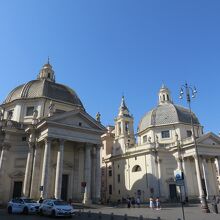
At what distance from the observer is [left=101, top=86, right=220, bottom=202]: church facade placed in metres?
42.6

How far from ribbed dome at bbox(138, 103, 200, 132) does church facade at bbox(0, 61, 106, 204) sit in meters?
18.0

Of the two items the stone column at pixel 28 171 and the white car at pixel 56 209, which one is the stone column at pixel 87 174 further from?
the white car at pixel 56 209

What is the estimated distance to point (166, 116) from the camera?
165 feet

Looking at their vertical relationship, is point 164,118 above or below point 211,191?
above

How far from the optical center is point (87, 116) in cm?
3472

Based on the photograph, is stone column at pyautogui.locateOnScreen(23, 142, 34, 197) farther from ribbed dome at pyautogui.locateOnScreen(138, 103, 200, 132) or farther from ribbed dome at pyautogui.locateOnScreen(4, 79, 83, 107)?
ribbed dome at pyautogui.locateOnScreen(138, 103, 200, 132)

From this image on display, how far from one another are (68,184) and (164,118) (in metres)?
24.8

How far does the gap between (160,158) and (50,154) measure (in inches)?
836

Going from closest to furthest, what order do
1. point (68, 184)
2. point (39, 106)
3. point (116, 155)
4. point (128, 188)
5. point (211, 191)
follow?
point (68, 184) → point (39, 106) → point (211, 191) → point (128, 188) → point (116, 155)

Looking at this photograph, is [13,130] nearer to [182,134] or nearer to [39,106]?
[39,106]

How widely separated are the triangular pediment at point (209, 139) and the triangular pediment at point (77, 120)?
18178 mm

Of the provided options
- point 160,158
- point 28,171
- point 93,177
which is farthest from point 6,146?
point 160,158

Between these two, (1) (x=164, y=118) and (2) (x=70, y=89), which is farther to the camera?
(1) (x=164, y=118)

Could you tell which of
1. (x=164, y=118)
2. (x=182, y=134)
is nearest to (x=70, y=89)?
(x=164, y=118)
